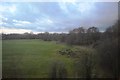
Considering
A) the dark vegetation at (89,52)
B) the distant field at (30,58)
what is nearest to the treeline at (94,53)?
the dark vegetation at (89,52)

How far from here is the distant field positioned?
3334 mm

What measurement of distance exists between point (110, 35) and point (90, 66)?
2.04 ft

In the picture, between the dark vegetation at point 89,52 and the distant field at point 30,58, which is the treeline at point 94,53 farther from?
the distant field at point 30,58

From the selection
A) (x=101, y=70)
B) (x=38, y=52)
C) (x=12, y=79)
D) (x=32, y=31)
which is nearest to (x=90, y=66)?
(x=101, y=70)

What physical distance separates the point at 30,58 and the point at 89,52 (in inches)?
40.3

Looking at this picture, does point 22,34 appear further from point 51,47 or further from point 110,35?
point 110,35

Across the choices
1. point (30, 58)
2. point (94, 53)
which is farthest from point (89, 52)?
point (30, 58)

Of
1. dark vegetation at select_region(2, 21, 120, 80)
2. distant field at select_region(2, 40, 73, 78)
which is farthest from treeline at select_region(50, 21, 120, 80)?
distant field at select_region(2, 40, 73, 78)

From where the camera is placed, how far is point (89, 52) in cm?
333

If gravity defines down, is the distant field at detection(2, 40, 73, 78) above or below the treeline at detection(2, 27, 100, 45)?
below

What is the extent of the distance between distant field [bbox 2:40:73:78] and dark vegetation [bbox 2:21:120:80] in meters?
0.08

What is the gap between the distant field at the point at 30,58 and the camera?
3.33 meters

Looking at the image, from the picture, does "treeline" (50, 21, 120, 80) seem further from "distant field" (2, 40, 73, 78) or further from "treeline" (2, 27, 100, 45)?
"distant field" (2, 40, 73, 78)

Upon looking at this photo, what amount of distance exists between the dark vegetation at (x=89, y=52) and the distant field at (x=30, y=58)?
78 mm
